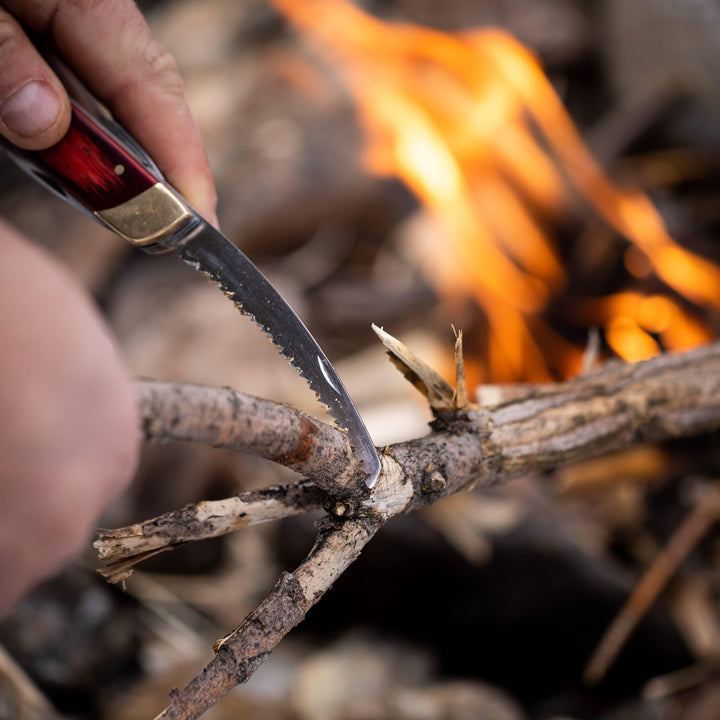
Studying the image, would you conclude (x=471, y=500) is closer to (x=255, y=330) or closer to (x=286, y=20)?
(x=255, y=330)

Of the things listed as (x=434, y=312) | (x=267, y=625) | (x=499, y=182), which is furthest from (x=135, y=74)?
(x=499, y=182)

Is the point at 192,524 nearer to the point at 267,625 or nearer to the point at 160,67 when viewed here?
the point at 267,625

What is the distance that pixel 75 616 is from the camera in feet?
7.57

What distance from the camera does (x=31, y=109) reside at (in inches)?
47.5

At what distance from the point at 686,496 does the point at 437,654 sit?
1.31 meters

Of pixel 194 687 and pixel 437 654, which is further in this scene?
pixel 437 654

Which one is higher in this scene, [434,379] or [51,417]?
[51,417]

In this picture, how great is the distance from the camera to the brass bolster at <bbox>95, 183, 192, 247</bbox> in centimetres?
120

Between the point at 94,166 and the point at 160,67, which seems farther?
the point at 160,67

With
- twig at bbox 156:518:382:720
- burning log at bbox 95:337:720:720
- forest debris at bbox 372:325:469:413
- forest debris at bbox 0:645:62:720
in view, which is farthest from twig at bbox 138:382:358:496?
forest debris at bbox 0:645:62:720

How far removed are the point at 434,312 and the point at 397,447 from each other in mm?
2149

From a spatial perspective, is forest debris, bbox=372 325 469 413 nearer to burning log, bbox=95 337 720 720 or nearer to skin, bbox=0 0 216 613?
burning log, bbox=95 337 720 720

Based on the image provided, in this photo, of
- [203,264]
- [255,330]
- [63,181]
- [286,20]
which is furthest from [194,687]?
[286,20]

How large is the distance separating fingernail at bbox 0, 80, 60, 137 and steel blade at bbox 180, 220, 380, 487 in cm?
38
